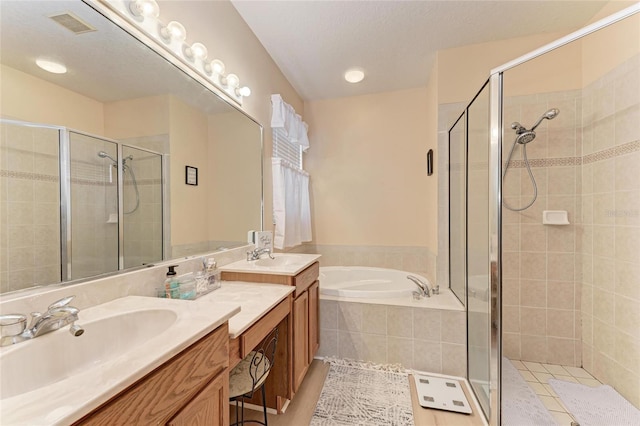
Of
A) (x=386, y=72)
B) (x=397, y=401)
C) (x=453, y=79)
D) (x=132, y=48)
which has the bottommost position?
(x=397, y=401)

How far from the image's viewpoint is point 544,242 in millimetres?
1989

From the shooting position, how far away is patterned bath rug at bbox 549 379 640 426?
4.63 feet

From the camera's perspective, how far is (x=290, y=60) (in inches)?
95.7

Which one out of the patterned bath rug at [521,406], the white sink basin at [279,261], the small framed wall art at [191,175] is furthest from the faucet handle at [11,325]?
the patterned bath rug at [521,406]

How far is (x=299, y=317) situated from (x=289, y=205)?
1.22m

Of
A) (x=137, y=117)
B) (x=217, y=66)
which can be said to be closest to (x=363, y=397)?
(x=137, y=117)

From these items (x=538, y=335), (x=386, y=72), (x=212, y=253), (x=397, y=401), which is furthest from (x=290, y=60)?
(x=538, y=335)

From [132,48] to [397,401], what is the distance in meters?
2.34

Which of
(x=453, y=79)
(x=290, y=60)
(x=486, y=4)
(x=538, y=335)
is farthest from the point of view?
(x=290, y=60)

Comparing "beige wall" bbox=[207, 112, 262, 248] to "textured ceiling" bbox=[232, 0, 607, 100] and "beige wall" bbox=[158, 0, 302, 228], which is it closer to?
"beige wall" bbox=[158, 0, 302, 228]

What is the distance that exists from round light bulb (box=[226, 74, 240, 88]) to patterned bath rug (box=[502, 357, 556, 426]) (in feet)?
8.54

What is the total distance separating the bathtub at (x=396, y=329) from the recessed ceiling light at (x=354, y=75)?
214 centimetres

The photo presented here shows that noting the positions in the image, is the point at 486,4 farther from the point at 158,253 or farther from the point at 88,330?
the point at 88,330

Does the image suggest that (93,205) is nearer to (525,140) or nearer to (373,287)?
(373,287)
